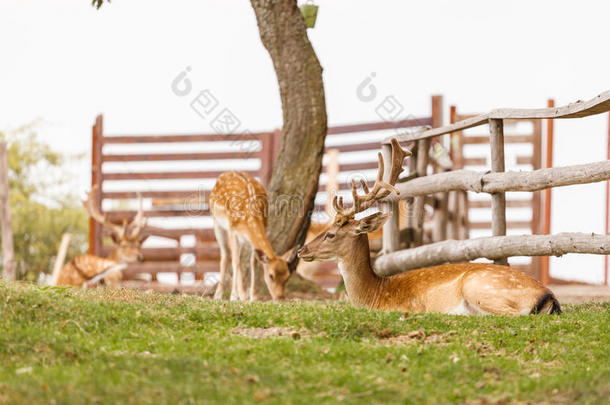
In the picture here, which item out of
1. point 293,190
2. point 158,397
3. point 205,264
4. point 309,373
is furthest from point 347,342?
point 205,264

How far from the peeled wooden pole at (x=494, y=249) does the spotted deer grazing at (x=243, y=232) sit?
1.22 meters

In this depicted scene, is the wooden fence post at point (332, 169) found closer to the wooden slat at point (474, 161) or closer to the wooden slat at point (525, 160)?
the wooden slat at point (474, 161)

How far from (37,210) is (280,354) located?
69.4ft

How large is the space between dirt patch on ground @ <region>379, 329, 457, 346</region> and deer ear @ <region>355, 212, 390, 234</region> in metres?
1.85

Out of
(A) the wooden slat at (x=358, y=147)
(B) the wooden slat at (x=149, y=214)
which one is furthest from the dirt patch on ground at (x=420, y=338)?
(B) the wooden slat at (x=149, y=214)

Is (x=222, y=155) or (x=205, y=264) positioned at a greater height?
(x=222, y=155)

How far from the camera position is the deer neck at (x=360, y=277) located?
7418mm

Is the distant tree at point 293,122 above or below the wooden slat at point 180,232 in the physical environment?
above

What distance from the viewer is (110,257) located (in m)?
16.4

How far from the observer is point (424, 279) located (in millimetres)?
7141

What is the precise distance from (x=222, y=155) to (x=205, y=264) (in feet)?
7.16

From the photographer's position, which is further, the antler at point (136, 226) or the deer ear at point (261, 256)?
the antler at point (136, 226)

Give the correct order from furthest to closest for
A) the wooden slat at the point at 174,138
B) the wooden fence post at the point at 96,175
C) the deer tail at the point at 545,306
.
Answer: the wooden fence post at the point at 96,175, the wooden slat at the point at 174,138, the deer tail at the point at 545,306

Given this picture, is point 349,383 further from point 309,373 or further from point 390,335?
point 390,335
